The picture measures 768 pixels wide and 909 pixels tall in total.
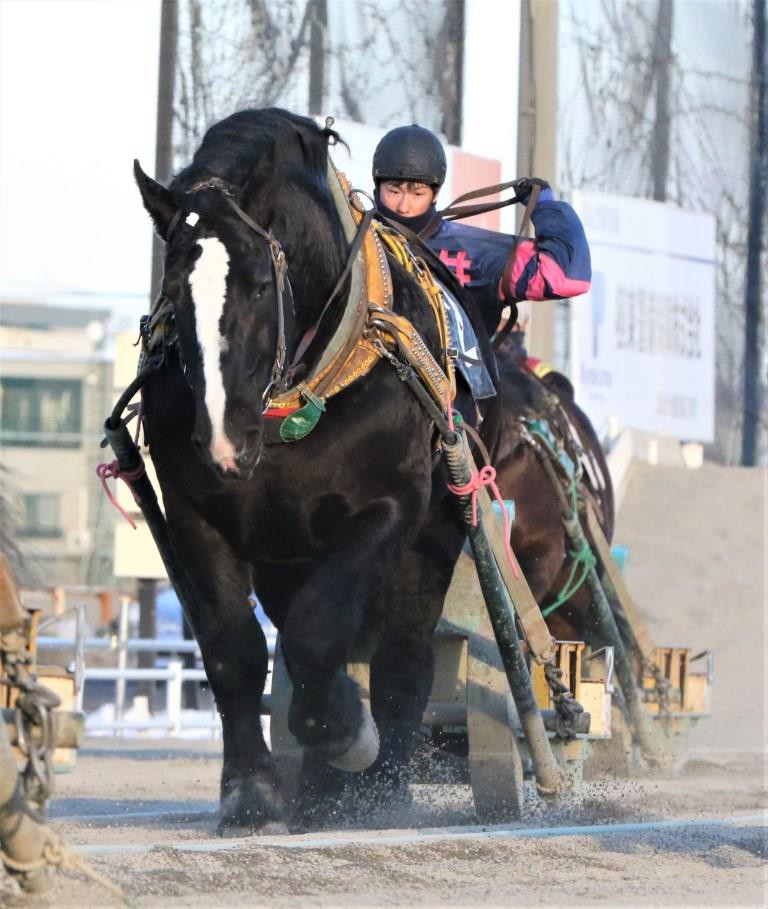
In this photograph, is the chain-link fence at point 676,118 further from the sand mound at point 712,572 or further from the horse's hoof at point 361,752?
the horse's hoof at point 361,752

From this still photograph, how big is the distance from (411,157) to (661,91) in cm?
1386

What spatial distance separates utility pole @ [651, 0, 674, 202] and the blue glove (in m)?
13.3

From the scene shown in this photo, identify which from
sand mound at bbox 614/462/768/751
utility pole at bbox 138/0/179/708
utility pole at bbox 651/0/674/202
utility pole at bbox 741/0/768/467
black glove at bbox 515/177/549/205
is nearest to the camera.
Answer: black glove at bbox 515/177/549/205

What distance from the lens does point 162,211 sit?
17.3 feet

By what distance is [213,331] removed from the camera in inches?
198

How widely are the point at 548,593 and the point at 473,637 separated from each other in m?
2.42

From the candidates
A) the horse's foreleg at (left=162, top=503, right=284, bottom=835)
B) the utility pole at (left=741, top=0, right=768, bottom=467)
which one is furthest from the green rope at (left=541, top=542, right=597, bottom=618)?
the utility pole at (left=741, top=0, right=768, bottom=467)

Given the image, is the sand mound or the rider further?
the sand mound

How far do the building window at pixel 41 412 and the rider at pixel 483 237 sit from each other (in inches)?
1803

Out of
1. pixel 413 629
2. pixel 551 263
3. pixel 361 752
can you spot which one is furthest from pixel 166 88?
pixel 361 752

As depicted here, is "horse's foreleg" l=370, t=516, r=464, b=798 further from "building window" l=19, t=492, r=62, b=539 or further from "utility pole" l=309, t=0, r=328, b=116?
"building window" l=19, t=492, r=62, b=539

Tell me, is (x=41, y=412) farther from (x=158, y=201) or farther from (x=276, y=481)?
(x=158, y=201)

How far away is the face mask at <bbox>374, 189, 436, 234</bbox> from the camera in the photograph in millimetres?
7246

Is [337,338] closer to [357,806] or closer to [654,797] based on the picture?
[357,806]
